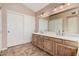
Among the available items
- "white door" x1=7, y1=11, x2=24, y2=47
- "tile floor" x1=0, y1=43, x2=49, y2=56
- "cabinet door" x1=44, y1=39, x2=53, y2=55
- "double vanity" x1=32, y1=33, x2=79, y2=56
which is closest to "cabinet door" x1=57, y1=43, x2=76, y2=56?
"double vanity" x1=32, y1=33, x2=79, y2=56

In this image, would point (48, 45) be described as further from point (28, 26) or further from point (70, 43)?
point (28, 26)

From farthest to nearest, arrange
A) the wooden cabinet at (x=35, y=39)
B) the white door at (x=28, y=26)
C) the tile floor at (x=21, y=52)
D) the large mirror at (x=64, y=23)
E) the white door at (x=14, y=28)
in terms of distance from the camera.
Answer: the wooden cabinet at (x=35, y=39)
the white door at (x=28, y=26)
the white door at (x=14, y=28)
the tile floor at (x=21, y=52)
the large mirror at (x=64, y=23)

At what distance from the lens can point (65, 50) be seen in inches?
70.1

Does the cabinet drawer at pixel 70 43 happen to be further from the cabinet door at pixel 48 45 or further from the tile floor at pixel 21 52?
the tile floor at pixel 21 52

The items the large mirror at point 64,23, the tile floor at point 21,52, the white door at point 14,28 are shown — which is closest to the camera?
the large mirror at point 64,23

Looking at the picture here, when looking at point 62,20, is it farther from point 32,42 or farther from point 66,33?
point 32,42

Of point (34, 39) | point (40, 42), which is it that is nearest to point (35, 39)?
point (34, 39)

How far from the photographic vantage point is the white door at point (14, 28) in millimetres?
2777

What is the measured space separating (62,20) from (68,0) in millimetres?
1290

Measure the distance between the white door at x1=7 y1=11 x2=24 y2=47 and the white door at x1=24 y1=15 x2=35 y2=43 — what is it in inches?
6.7

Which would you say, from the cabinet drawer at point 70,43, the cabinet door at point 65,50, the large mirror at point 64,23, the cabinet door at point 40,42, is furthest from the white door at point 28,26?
the cabinet drawer at point 70,43

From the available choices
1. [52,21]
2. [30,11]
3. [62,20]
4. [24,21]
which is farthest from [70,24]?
[24,21]

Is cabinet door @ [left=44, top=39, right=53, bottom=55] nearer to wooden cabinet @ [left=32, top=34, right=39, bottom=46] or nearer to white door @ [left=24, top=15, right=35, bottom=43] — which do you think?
wooden cabinet @ [left=32, top=34, right=39, bottom=46]

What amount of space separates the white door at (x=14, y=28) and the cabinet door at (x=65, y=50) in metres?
1.62
